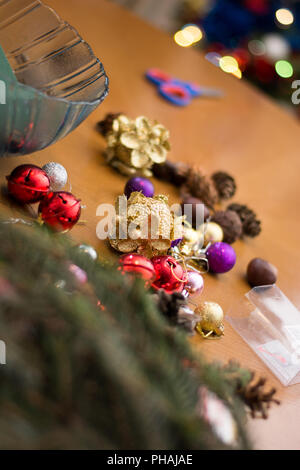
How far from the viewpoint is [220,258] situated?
2.38ft

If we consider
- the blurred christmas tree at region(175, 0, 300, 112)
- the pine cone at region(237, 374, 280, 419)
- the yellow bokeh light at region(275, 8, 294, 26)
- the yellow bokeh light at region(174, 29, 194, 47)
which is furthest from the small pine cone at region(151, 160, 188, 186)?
the yellow bokeh light at region(275, 8, 294, 26)

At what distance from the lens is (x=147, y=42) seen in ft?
4.23

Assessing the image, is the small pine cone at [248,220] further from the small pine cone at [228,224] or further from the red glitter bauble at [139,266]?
the red glitter bauble at [139,266]

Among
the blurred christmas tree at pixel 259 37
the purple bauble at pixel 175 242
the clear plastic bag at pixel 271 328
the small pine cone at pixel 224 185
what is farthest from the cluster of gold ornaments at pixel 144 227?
the blurred christmas tree at pixel 259 37

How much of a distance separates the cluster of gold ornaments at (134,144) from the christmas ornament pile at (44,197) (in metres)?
0.21

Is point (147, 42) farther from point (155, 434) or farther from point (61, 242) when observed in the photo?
point (155, 434)

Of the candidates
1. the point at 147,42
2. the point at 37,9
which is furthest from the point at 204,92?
the point at 37,9

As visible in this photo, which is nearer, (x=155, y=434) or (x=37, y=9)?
(x=155, y=434)

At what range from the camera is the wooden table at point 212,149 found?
0.64m

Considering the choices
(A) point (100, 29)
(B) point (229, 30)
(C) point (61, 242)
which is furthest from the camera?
(B) point (229, 30)

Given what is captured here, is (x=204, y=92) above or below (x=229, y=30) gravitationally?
above

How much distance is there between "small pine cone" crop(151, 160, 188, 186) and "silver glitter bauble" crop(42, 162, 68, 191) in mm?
233

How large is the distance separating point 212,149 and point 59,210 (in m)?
0.54
